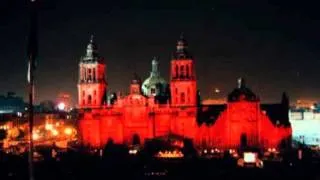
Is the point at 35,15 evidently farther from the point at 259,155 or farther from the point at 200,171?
the point at 259,155

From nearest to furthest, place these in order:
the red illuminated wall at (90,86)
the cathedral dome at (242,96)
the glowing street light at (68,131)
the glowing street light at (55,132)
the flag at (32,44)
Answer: the flag at (32,44), the cathedral dome at (242,96), the red illuminated wall at (90,86), the glowing street light at (55,132), the glowing street light at (68,131)

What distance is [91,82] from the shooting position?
8475 centimetres

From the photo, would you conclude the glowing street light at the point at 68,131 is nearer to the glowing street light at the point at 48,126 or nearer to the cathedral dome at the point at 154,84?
the glowing street light at the point at 48,126

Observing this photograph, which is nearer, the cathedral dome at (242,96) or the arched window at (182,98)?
the cathedral dome at (242,96)

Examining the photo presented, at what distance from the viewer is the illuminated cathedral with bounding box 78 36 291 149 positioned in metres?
78.6

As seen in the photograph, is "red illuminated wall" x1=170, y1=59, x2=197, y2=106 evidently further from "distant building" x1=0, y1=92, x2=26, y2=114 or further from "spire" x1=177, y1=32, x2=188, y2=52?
"distant building" x1=0, y1=92, x2=26, y2=114

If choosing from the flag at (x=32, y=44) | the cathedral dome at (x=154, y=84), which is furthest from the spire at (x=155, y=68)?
the flag at (x=32, y=44)

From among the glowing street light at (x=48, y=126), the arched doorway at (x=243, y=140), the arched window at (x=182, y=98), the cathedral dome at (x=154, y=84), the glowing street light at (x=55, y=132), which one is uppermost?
the cathedral dome at (x=154, y=84)

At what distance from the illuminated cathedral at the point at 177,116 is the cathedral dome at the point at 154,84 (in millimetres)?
6890

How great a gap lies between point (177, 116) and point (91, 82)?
1196 centimetres

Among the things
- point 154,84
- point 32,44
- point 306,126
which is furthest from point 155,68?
point 32,44

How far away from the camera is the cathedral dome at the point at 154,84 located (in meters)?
93.1

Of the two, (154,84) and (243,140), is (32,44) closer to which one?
(243,140)

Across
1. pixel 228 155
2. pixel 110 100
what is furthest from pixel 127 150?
pixel 110 100
